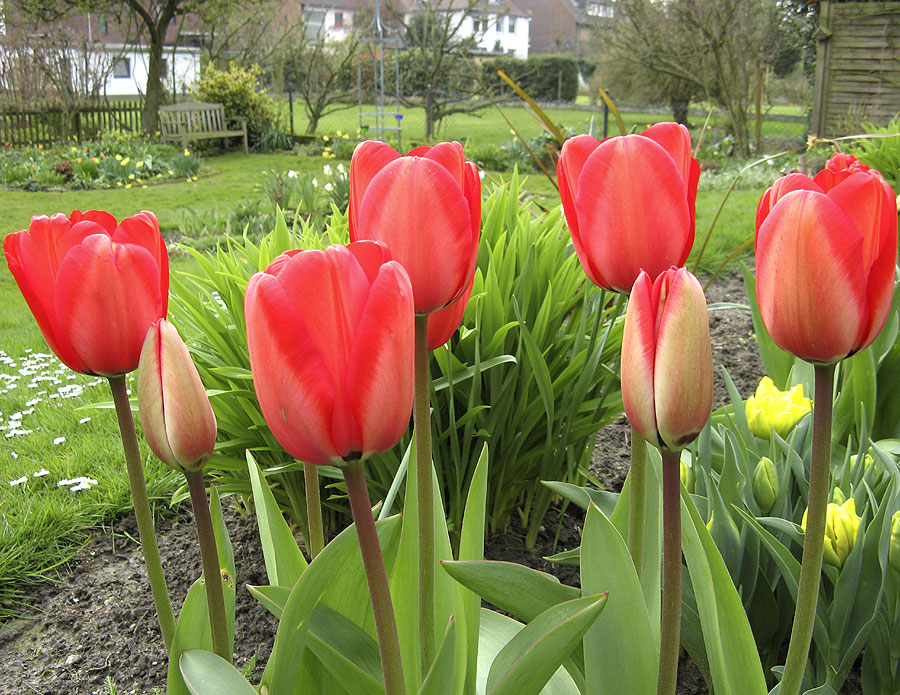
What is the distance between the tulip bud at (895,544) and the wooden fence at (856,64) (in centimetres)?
1106

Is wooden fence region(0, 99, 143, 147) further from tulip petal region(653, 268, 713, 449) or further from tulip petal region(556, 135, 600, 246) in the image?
tulip petal region(653, 268, 713, 449)

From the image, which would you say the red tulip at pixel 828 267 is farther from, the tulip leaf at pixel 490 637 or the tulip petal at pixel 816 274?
the tulip leaf at pixel 490 637

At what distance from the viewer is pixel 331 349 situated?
0.64m

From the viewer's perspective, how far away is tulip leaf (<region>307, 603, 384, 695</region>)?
2.92ft

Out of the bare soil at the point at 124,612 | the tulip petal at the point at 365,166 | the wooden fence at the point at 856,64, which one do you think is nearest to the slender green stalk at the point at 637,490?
the tulip petal at the point at 365,166

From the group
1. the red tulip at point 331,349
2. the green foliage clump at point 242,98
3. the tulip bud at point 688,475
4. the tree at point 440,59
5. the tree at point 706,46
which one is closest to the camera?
the red tulip at point 331,349

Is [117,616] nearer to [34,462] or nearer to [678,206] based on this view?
[34,462]

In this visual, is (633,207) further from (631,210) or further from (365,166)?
(365,166)

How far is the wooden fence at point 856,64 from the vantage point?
36.3 ft

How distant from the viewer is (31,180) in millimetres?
10766

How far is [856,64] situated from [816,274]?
495 inches

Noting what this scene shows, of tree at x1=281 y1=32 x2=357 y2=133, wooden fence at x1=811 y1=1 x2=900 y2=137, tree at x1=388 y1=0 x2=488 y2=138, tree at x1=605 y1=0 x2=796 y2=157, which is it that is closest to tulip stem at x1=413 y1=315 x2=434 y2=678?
wooden fence at x1=811 y1=1 x2=900 y2=137

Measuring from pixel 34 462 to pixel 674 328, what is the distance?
8.69 feet

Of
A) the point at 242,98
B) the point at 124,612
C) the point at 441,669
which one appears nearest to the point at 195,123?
the point at 242,98
